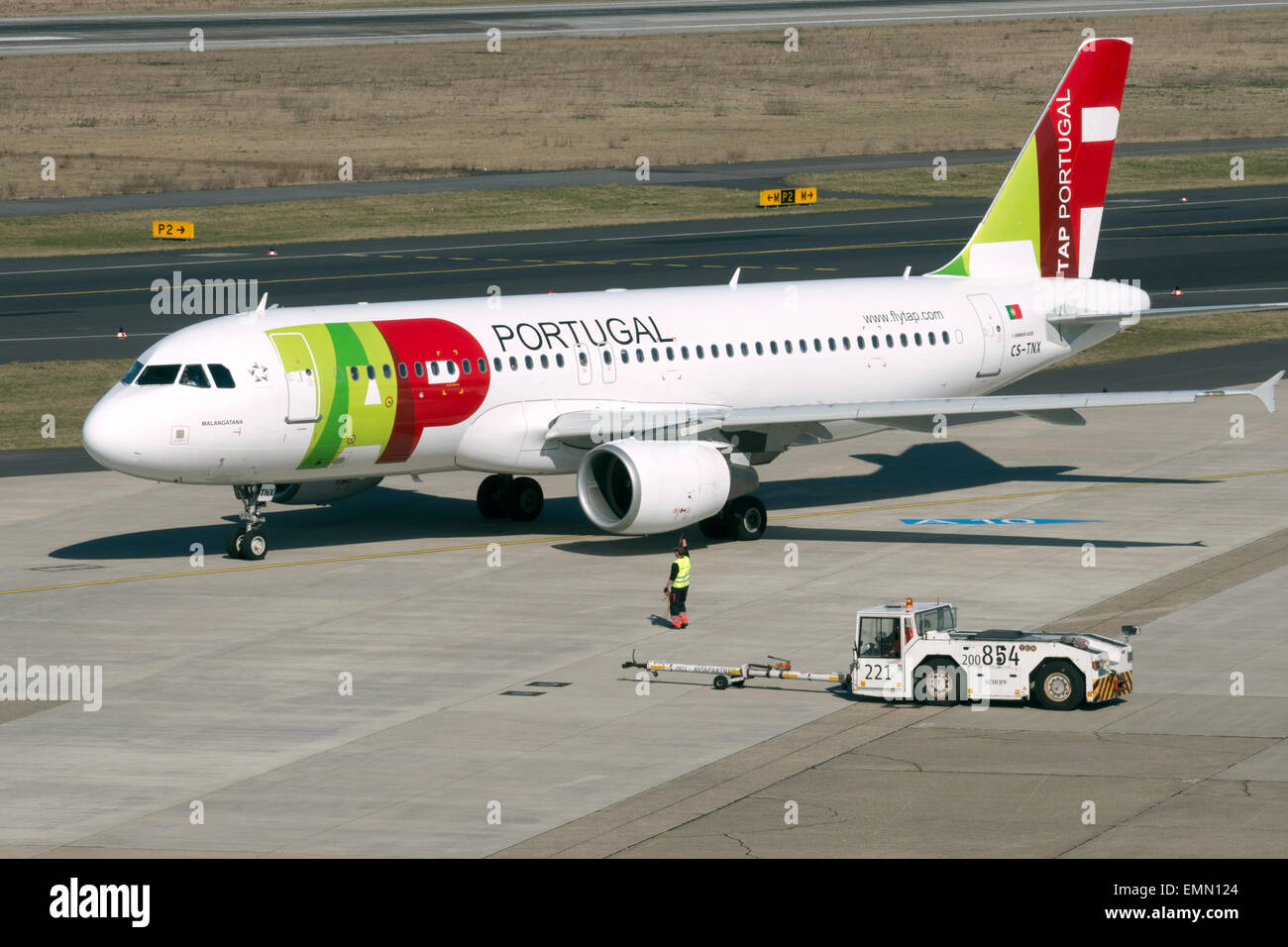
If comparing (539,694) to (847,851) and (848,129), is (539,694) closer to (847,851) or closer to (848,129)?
(847,851)

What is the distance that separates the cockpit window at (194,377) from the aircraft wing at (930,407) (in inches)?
418

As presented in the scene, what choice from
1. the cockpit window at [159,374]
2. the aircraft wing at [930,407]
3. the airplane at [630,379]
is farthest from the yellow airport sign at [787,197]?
the cockpit window at [159,374]

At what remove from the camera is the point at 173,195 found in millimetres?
104500

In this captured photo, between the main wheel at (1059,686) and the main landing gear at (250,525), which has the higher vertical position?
the main landing gear at (250,525)

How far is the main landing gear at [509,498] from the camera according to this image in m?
47.2

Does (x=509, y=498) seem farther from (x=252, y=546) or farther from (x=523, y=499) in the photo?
(x=252, y=546)

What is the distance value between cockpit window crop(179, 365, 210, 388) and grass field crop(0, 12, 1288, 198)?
6806 centimetres

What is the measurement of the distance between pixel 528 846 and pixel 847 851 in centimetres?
A: 384

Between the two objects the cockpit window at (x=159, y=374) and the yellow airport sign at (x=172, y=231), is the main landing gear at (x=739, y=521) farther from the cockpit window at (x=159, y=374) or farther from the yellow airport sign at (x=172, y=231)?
the yellow airport sign at (x=172, y=231)

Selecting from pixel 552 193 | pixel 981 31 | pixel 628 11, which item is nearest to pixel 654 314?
pixel 552 193

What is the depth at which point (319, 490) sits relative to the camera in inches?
1813

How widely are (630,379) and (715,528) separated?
3643 mm

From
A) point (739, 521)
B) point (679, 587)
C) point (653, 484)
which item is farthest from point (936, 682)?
point (739, 521)

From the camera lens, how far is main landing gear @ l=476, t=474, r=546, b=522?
47188mm
